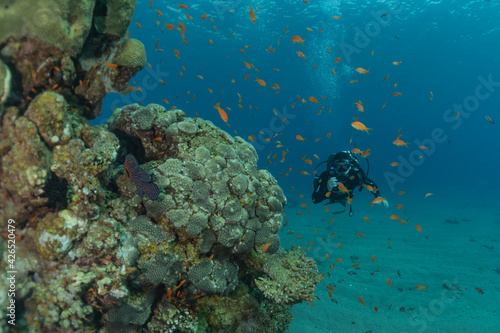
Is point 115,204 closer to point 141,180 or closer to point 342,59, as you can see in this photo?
point 141,180

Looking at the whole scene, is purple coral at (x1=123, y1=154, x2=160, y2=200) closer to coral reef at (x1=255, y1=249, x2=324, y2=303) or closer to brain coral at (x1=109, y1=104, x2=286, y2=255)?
brain coral at (x1=109, y1=104, x2=286, y2=255)

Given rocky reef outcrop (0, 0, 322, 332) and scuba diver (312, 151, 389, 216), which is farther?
scuba diver (312, 151, 389, 216)

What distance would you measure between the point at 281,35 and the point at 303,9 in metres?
8.44

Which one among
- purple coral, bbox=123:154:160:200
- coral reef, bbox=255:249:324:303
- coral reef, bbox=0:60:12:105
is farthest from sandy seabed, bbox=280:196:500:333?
coral reef, bbox=0:60:12:105

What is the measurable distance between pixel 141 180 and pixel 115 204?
535 millimetres

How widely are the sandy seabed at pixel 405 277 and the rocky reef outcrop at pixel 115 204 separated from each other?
3366 mm

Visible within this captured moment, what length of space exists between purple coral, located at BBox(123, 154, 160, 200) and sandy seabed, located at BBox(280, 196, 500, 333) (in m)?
5.29

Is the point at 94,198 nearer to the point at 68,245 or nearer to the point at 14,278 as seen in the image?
the point at 68,245

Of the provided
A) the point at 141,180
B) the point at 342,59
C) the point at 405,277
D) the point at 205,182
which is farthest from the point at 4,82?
the point at 342,59

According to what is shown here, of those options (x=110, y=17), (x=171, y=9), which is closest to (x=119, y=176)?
(x=110, y=17)

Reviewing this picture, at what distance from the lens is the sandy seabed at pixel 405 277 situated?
728 cm

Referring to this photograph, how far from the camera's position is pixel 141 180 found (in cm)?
388

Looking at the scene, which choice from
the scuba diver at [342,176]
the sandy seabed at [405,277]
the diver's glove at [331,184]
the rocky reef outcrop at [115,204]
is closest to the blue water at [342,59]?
the scuba diver at [342,176]

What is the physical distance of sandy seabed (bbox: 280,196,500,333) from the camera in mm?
7281
